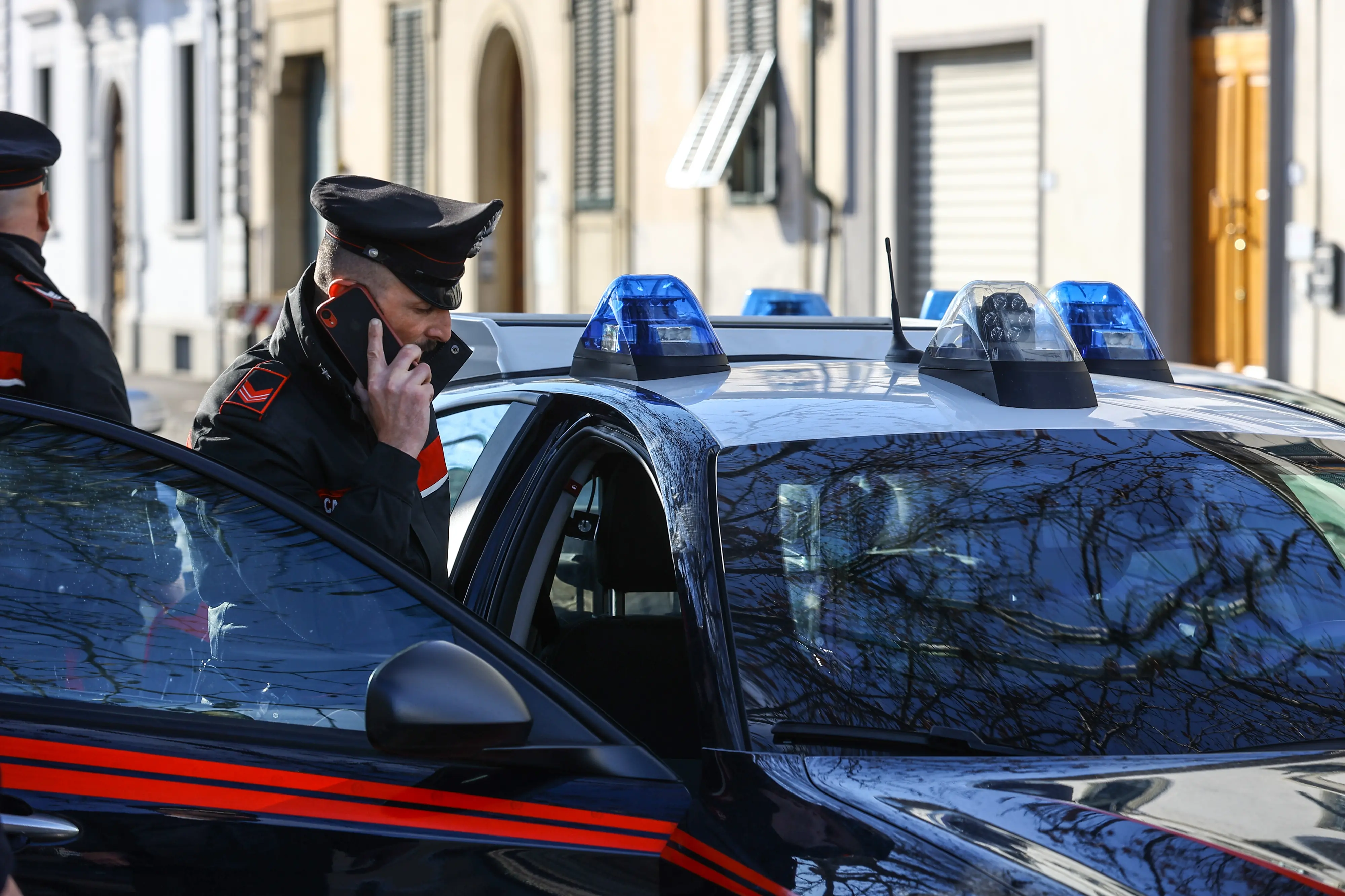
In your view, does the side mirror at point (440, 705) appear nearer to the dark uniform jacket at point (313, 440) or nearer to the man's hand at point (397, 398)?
the dark uniform jacket at point (313, 440)

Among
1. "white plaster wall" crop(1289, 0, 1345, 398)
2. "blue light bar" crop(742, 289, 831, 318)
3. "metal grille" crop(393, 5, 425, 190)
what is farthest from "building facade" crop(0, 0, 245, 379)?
"blue light bar" crop(742, 289, 831, 318)

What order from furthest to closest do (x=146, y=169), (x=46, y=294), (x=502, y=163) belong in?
(x=146, y=169) < (x=502, y=163) < (x=46, y=294)

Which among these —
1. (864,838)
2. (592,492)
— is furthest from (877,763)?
(592,492)

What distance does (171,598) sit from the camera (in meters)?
2.25

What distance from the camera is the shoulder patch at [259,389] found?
9.96ft

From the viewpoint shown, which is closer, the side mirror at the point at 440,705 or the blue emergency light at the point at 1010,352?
the side mirror at the point at 440,705

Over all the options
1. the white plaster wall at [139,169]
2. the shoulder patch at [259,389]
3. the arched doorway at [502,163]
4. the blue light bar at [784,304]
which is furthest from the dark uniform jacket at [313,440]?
the white plaster wall at [139,169]

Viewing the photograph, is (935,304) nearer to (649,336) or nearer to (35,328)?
(649,336)

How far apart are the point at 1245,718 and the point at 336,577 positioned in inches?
45.9

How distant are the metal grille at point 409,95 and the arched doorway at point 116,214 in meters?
6.84

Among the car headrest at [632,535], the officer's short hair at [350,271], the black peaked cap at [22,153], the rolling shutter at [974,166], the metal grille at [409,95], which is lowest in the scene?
the car headrest at [632,535]

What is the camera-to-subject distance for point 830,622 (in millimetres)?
2439

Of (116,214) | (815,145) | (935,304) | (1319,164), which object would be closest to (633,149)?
(815,145)

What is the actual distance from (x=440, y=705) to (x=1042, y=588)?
2.91 feet
